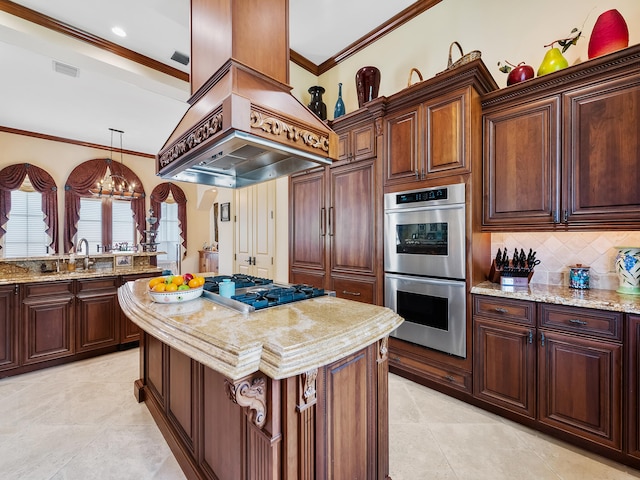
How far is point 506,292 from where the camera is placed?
2.06m

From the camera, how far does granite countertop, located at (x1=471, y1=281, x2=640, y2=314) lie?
168 centimetres

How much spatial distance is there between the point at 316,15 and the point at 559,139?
8.09 feet

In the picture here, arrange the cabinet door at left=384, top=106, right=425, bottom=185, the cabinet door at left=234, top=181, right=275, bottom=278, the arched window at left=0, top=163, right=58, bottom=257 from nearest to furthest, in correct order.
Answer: the cabinet door at left=384, top=106, right=425, bottom=185, the cabinet door at left=234, top=181, right=275, bottom=278, the arched window at left=0, top=163, right=58, bottom=257

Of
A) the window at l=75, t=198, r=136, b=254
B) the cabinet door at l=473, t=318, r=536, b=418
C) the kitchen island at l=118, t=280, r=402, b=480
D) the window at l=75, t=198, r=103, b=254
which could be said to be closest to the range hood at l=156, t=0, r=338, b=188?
the kitchen island at l=118, t=280, r=402, b=480

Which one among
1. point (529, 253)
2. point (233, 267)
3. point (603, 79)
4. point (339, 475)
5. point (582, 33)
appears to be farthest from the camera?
point (233, 267)

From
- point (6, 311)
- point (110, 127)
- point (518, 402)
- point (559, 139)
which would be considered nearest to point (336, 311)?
point (518, 402)

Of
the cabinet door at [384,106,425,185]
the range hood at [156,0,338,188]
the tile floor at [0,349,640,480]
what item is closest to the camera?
the range hood at [156,0,338,188]

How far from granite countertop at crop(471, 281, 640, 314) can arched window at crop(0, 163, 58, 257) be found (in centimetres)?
754

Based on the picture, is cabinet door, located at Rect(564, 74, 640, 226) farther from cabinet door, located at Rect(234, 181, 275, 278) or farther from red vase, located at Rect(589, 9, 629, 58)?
cabinet door, located at Rect(234, 181, 275, 278)

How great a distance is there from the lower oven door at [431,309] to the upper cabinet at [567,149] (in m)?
0.64

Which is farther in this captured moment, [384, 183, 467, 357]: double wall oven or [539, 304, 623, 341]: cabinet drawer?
[384, 183, 467, 357]: double wall oven

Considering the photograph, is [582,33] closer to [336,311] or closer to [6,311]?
[336,311]

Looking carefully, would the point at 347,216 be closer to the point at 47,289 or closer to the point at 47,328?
the point at 47,289

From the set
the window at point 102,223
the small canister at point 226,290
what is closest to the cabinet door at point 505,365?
the small canister at point 226,290
